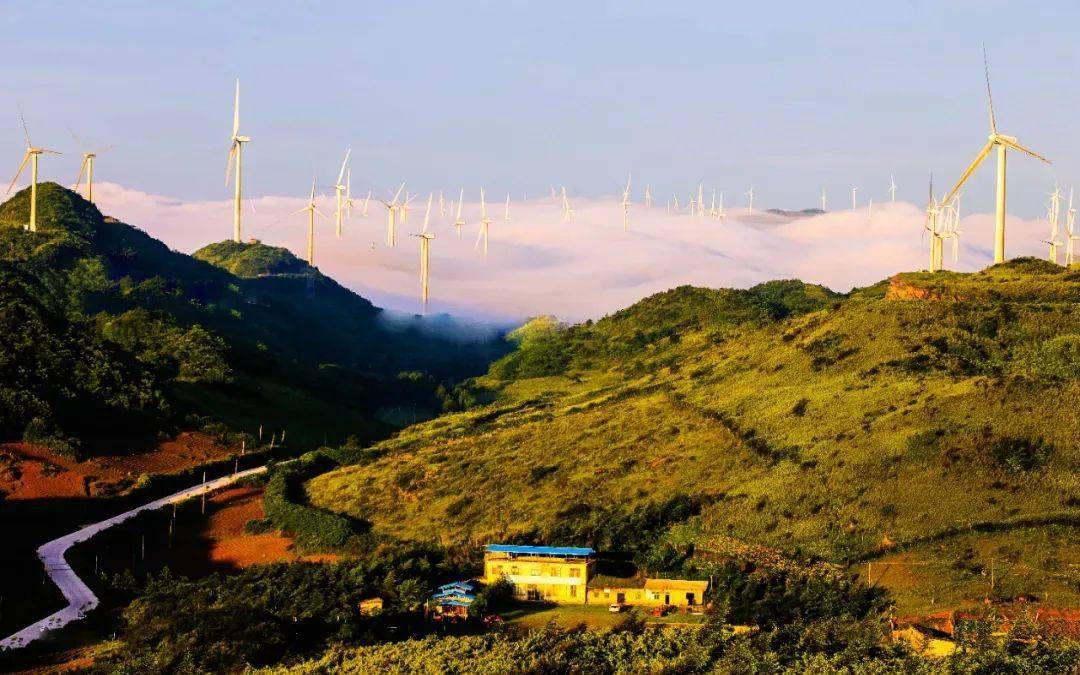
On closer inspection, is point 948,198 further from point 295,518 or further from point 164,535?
point 164,535

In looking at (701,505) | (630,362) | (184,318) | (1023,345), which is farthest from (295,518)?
(184,318)

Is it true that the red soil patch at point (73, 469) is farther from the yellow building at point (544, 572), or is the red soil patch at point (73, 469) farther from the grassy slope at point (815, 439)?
the yellow building at point (544, 572)

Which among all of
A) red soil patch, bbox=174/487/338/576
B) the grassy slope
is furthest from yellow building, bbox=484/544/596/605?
red soil patch, bbox=174/487/338/576

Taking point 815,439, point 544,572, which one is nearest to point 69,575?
point 544,572

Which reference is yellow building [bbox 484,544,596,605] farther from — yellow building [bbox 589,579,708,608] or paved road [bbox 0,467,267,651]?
paved road [bbox 0,467,267,651]

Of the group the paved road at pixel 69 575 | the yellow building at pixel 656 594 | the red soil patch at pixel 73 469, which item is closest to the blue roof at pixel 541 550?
the yellow building at pixel 656 594

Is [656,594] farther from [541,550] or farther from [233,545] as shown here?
[233,545]
